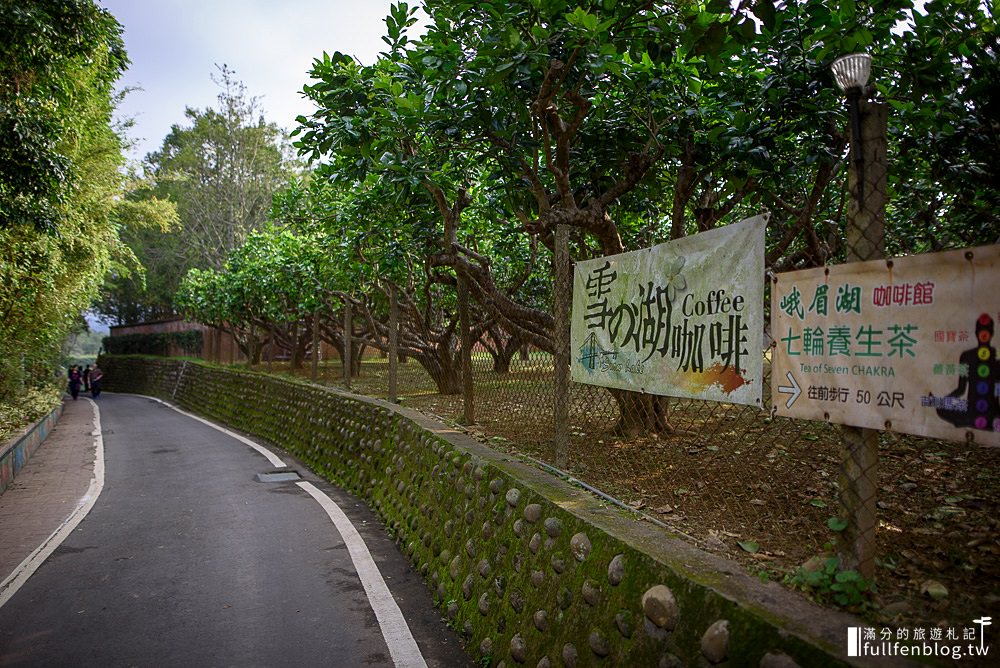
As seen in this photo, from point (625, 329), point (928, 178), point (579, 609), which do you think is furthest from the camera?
point (928, 178)

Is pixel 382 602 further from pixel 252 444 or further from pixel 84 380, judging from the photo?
pixel 84 380

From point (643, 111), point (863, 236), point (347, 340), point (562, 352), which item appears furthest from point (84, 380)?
point (863, 236)

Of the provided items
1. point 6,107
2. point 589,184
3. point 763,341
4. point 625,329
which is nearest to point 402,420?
point 589,184

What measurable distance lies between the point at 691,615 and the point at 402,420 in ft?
18.2

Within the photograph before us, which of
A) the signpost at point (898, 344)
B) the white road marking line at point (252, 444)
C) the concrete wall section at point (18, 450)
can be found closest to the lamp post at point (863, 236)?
the signpost at point (898, 344)

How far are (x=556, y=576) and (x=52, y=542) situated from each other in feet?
18.8

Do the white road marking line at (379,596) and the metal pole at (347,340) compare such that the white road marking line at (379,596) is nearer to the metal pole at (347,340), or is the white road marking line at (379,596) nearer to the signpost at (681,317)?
the signpost at (681,317)

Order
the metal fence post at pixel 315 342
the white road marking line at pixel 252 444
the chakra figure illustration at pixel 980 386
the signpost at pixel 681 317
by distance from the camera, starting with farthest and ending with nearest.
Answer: the metal fence post at pixel 315 342 < the white road marking line at pixel 252 444 < the signpost at pixel 681 317 < the chakra figure illustration at pixel 980 386

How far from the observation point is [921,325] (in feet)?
7.58

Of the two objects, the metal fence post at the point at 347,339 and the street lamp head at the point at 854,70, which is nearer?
the street lamp head at the point at 854,70

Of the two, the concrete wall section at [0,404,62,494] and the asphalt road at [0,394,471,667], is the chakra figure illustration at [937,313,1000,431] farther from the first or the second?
the concrete wall section at [0,404,62,494]

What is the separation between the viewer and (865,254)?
2578mm

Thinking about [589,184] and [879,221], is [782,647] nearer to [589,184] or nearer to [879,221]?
[879,221]

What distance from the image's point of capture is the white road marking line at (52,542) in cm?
557
